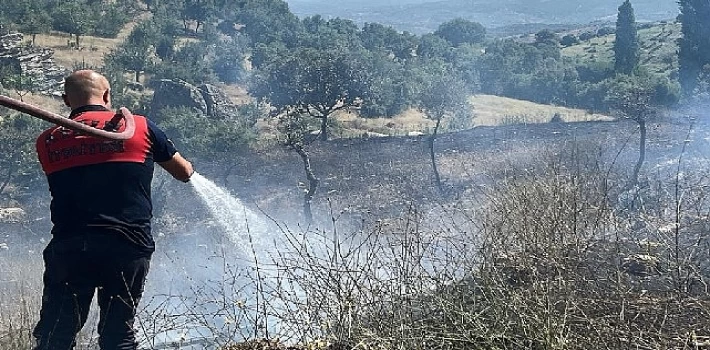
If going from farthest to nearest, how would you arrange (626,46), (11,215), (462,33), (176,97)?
(462,33) < (626,46) < (176,97) < (11,215)

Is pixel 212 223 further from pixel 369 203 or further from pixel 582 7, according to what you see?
pixel 582 7

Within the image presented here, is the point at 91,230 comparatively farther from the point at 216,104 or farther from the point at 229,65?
the point at 229,65

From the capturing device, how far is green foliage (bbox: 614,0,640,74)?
160 feet

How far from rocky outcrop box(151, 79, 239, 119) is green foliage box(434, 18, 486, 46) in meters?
47.5

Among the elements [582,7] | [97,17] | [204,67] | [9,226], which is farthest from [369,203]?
[582,7]

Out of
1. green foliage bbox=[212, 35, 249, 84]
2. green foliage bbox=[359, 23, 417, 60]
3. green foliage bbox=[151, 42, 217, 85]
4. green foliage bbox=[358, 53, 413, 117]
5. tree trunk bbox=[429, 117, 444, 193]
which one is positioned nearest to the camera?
tree trunk bbox=[429, 117, 444, 193]

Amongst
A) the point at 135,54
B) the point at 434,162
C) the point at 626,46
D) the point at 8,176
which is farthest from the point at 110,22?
the point at 626,46

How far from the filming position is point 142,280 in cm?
343

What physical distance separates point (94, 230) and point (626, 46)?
1979 inches

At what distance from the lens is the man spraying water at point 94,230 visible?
3225mm

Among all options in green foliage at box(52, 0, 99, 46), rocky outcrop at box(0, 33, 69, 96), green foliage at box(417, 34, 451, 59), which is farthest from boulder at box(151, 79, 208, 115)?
green foliage at box(417, 34, 451, 59)

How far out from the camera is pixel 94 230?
10.6 feet

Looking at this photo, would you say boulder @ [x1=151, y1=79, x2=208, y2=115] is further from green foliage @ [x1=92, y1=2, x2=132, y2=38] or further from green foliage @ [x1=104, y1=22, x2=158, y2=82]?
green foliage @ [x1=92, y1=2, x2=132, y2=38]

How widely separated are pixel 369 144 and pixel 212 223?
8.03m
